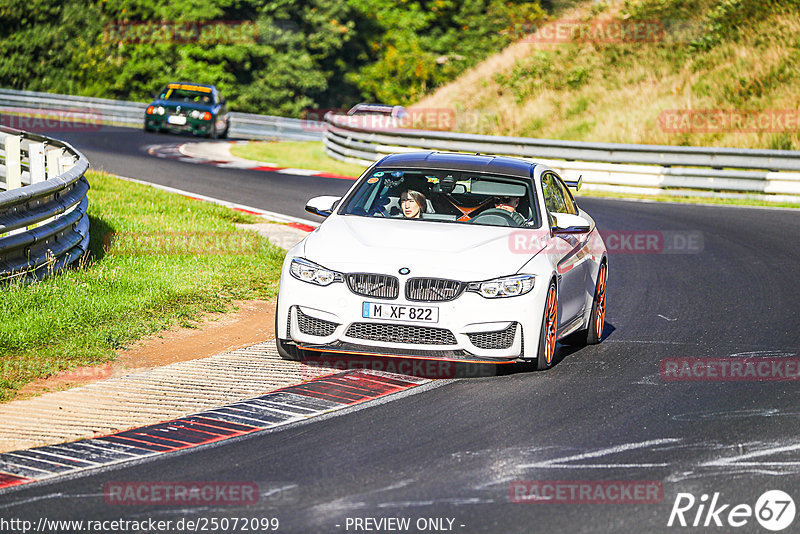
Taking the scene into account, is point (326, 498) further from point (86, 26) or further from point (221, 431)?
point (86, 26)

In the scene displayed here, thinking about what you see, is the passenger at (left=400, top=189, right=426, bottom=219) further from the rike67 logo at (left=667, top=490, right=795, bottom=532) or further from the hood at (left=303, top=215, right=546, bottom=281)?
the rike67 logo at (left=667, top=490, right=795, bottom=532)

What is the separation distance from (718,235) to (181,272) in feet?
29.8

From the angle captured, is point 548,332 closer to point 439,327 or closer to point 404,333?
point 439,327

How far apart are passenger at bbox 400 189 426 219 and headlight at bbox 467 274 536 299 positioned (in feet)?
4.43

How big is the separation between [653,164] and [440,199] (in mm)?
16108

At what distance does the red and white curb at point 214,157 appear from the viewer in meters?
26.4

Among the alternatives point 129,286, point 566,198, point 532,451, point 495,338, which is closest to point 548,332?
point 495,338

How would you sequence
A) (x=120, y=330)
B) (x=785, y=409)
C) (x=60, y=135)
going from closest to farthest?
(x=785, y=409) → (x=120, y=330) → (x=60, y=135)

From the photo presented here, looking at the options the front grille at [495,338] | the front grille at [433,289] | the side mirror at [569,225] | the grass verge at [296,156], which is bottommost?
the grass verge at [296,156]

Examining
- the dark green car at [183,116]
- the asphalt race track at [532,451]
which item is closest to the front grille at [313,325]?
the asphalt race track at [532,451]

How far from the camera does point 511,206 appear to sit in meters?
9.55

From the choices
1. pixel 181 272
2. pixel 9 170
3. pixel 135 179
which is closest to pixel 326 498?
pixel 181 272

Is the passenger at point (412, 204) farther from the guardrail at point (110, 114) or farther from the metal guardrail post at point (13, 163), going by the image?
the guardrail at point (110, 114)

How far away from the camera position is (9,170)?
47.7 feet
